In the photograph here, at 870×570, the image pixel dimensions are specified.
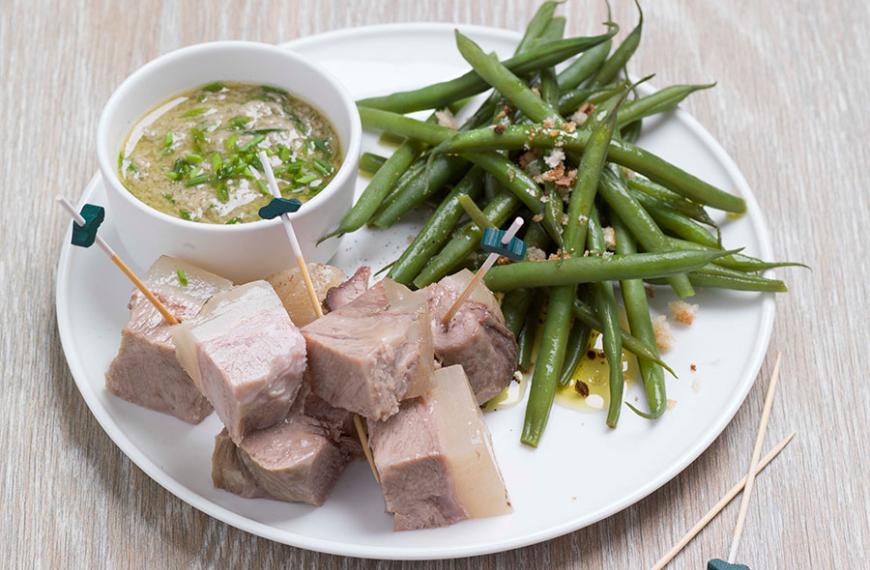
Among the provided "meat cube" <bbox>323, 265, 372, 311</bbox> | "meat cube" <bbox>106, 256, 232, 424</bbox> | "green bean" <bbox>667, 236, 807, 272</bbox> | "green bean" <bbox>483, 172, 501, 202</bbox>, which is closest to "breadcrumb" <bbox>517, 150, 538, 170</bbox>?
"green bean" <bbox>483, 172, 501, 202</bbox>

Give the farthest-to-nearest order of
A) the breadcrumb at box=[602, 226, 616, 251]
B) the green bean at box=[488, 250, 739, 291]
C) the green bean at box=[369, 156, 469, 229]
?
the green bean at box=[369, 156, 469, 229]
the breadcrumb at box=[602, 226, 616, 251]
the green bean at box=[488, 250, 739, 291]

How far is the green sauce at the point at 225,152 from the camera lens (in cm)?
445

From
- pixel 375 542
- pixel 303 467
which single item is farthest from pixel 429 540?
pixel 303 467

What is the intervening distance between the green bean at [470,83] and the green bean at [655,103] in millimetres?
354

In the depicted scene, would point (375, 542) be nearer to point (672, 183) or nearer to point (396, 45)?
point (672, 183)

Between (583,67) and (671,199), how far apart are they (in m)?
0.86

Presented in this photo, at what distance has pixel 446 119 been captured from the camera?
518 cm

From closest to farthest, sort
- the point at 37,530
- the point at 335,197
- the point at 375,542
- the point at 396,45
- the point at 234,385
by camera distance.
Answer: the point at 234,385 → the point at 375,542 → the point at 37,530 → the point at 335,197 → the point at 396,45

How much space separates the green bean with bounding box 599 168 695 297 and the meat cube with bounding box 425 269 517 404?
81 centimetres

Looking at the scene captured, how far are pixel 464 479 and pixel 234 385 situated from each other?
90cm

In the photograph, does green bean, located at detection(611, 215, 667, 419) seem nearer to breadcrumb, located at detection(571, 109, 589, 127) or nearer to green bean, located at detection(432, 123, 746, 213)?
green bean, located at detection(432, 123, 746, 213)

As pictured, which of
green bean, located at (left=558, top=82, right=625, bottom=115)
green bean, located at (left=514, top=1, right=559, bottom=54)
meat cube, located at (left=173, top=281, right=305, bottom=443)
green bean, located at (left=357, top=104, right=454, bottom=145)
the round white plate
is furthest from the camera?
green bean, located at (left=514, top=1, right=559, bottom=54)

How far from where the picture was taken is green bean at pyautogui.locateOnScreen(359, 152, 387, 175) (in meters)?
5.03

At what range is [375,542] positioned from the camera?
3.85m
